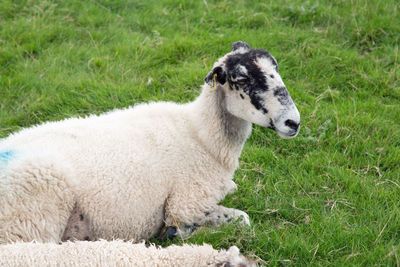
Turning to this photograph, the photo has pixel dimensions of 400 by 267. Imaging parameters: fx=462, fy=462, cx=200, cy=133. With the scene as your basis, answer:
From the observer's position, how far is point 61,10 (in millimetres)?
7777

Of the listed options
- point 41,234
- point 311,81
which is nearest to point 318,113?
point 311,81

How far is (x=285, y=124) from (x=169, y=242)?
1543 mm

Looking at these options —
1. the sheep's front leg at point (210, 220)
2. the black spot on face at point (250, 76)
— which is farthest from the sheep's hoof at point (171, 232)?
the black spot on face at point (250, 76)

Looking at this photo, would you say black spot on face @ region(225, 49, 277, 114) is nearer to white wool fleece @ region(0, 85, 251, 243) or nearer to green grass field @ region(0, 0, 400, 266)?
white wool fleece @ region(0, 85, 251, 243)

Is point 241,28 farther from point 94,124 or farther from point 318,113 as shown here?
point 94,124

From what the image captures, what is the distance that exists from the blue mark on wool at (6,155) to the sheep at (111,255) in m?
0.86

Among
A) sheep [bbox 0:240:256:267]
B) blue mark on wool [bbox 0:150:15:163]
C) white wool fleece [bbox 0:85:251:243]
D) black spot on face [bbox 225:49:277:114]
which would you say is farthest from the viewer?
black spot on face [bbox 225:49:277:114]

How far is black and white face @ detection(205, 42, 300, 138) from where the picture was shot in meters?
4.14

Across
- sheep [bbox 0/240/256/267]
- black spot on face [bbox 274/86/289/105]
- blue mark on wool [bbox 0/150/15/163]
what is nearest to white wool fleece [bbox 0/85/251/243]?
blue mark on wool [bbox 0/150/15/163]

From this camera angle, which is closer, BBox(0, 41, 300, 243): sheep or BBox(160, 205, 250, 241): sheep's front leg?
BBox(0, 41, 300, 243): sheep

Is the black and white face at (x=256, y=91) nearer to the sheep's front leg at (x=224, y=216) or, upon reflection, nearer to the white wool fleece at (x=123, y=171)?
the white wool fleece at (x=123, y=171)

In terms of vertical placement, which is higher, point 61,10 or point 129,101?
point 61,10

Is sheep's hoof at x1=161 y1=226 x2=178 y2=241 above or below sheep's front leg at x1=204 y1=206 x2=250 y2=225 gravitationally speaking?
below

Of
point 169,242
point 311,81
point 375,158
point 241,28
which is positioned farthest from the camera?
point 241,28
